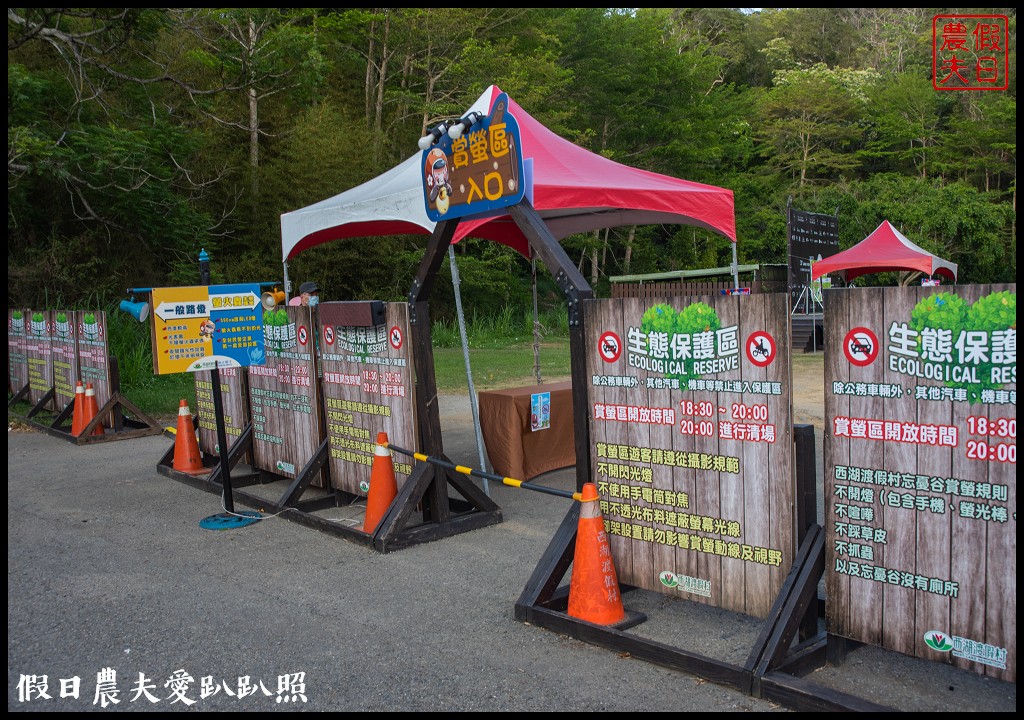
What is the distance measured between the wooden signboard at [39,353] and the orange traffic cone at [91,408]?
173 centimetres

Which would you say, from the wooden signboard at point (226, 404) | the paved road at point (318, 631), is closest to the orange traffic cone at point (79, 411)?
the wooden signboard at point (226, 404)

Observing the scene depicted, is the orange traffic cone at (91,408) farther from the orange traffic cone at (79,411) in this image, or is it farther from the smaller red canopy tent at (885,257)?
the smaller red canopy tent at (885,257)

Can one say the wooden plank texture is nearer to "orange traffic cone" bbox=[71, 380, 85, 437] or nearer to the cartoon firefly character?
"orange traffic cone" bbox=[71, 380, 85, 437]

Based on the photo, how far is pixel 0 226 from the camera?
8.66 m

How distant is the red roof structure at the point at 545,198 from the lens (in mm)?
6953

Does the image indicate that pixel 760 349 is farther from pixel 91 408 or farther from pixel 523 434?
pixel 91 408

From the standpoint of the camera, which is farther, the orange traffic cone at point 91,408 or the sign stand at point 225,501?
the orange traffic cone at point 91,408

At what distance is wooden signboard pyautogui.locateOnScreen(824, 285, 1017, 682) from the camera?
9.81ft

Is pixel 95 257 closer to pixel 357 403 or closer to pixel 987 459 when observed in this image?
pixel 357 403

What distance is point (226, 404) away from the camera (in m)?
7.91

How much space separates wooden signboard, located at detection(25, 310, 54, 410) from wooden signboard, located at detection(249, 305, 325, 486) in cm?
567

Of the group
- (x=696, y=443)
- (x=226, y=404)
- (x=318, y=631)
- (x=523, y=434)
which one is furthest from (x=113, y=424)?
(x=696, y=443)

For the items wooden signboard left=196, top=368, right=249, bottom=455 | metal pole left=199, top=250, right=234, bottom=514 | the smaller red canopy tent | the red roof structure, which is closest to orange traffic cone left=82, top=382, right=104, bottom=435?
wooden signboard left=196, top=368, right=249, bottom=455

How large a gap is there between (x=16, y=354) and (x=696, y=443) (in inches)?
485
